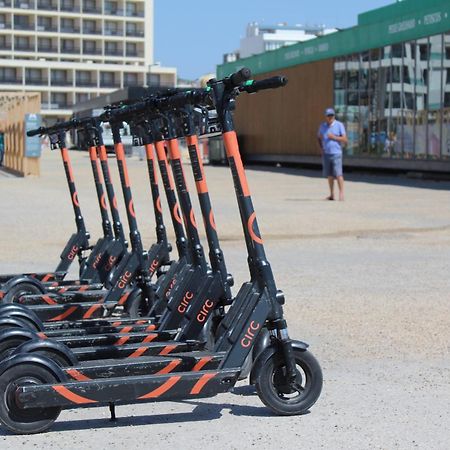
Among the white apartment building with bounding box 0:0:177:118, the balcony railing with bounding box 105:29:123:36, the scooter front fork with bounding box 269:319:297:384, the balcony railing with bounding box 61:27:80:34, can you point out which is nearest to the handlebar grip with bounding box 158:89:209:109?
the scooter front fork with bounding box 269:319:297:384

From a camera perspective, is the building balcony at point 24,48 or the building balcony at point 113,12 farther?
the building balcony at point 113,12

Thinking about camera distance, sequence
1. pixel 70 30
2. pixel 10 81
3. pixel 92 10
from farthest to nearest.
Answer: pixel 92 10, pixel 70 30, pixel 10 81

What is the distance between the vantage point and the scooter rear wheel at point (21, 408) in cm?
467

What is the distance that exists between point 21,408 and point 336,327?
3.09 metres

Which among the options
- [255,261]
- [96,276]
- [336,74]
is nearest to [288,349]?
[255,261]

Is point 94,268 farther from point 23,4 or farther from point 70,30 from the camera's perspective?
point 70,30

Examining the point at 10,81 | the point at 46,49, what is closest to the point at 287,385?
the point at 10,81

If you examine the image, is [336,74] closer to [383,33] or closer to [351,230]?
[383,33]

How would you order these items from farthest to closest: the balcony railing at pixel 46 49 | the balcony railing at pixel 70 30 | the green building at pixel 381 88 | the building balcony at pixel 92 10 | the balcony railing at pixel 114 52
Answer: the balcony railing at pixel 114 52 < the building balcony at pixel 92 10 < the balcony railing at pixel 70 30 < the balcony railing at pixel 46 49 < the green building at pixel 381 88

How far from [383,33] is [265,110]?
11522 millimetres

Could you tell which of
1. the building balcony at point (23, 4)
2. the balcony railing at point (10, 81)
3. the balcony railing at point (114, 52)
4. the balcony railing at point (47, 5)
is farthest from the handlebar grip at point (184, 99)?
the balcony railing at point (114, 52)

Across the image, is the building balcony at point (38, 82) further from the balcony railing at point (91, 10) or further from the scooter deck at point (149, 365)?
the scooter deck at point (149, 365)

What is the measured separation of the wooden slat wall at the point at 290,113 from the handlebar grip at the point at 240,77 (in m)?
31.9

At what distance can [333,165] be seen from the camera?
62.1ft
